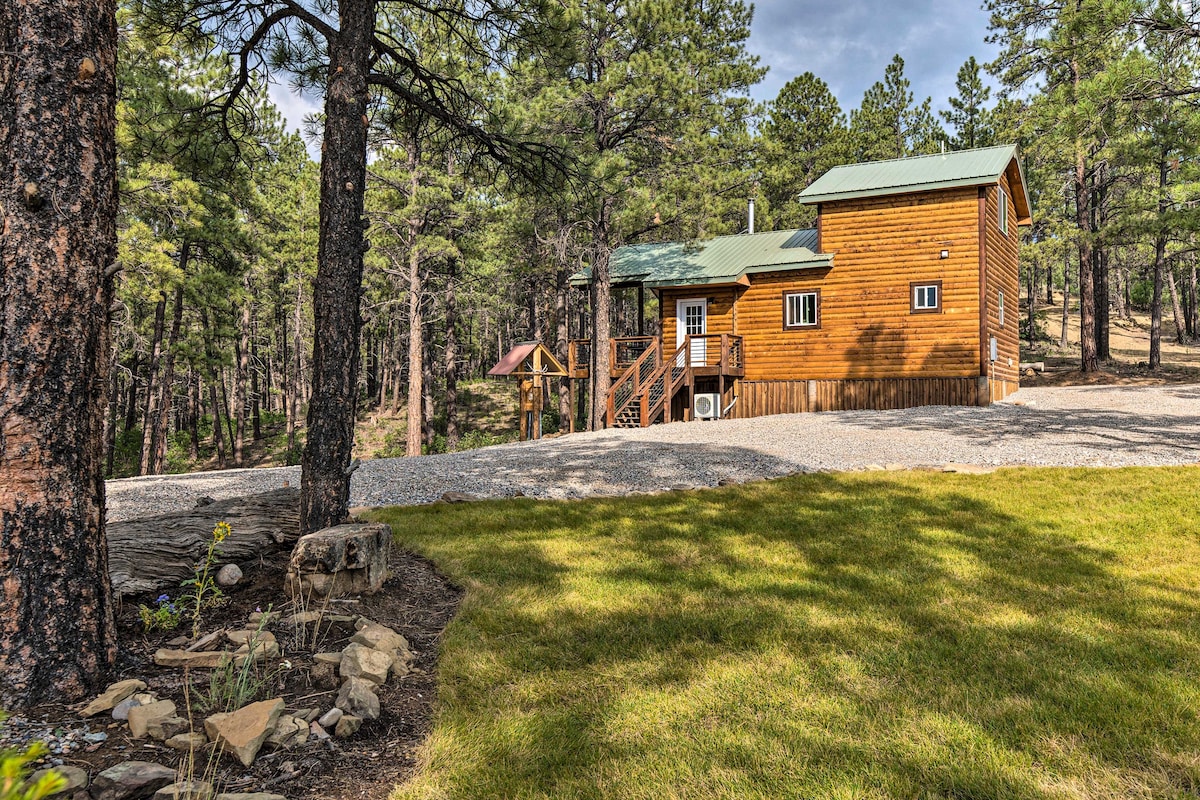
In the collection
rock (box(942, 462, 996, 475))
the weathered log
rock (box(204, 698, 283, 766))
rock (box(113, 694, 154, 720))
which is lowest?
rock (box(204, 698, 283, 766))

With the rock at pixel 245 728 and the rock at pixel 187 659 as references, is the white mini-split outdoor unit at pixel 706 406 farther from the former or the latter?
the rock at pixel 245 728

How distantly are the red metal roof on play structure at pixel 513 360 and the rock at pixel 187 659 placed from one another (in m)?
13.5

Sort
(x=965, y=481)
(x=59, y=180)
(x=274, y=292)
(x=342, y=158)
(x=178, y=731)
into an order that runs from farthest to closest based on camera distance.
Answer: (x=274, y=292) → (x=965, y=481) → (x=342, y=158) → (x=59, y=180) → (x=178, y=731)

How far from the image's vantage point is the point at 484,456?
1145cm

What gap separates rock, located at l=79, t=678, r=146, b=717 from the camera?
2.38 m

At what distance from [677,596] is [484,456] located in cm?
778

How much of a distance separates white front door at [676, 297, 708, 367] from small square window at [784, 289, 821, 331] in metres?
2.36

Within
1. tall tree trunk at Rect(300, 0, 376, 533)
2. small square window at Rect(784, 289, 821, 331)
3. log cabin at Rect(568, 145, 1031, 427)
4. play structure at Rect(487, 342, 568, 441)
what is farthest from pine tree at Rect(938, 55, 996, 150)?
tall tree trunk at Rect(300, 0, 376, 533)

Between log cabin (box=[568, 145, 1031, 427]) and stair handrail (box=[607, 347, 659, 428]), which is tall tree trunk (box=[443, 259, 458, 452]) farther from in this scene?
stair handrail (box=[607, 347, 659, 428])

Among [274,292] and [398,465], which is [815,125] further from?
[274,292]

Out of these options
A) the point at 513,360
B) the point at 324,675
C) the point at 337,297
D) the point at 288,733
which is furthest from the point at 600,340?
the point at 288,733

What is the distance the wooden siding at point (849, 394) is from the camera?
53.0 feet

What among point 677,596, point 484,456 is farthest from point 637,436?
point 677,596

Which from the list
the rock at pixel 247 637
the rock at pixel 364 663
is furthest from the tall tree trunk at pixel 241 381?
the rock at pixel 364 663
